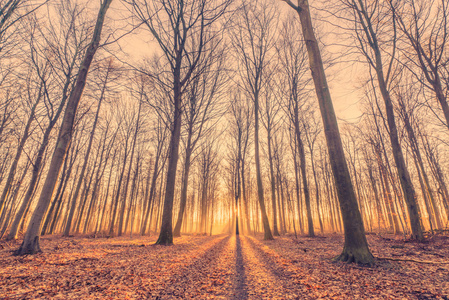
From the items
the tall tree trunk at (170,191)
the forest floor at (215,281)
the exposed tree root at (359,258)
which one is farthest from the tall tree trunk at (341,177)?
the tall tree trunk at (170,191)

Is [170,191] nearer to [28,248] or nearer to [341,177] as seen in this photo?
[28,248]

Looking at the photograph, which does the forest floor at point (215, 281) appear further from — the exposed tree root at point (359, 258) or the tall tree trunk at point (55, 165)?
the tall tree trunk at point (55, 165)

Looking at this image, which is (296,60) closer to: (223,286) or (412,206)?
(412,206)

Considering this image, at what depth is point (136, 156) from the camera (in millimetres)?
19359

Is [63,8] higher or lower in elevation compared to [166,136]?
higher

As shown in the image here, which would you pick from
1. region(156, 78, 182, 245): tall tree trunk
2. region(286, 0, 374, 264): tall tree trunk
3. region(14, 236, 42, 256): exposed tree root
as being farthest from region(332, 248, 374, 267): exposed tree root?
region(14, 236, 42, 256): exposed tree root

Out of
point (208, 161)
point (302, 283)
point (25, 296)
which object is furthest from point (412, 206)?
point (208, 161)

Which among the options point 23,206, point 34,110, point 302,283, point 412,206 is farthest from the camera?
point 34,110

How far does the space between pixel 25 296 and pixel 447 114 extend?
14.5 meters

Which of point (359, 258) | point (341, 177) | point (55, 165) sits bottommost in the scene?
point (359, 258)

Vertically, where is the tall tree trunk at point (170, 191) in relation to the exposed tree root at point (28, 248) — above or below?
above

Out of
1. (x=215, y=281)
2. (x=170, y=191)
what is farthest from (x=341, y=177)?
(x=170, y=191)

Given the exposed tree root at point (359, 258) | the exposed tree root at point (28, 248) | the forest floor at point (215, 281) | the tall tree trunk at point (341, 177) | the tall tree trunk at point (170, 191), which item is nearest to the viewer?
the forest floor at point (215, 281)

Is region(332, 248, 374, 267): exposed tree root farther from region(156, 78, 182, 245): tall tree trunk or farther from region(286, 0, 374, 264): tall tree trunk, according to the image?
region(156, 78, 182, 245): tall tree trunk
